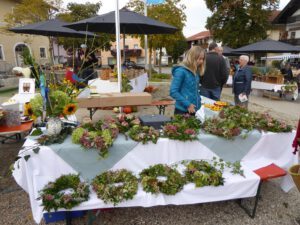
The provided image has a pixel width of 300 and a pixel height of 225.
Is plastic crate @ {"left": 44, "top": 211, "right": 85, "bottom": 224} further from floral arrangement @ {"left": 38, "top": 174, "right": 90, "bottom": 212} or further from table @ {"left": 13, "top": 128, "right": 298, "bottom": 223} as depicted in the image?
floral arrangement @ {"left": 38, "top": 174, "right": 90, "bottom": 212}

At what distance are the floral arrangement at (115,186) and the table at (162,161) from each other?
55 millimetres

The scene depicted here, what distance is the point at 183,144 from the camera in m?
2.34

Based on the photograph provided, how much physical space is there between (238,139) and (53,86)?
189 cm

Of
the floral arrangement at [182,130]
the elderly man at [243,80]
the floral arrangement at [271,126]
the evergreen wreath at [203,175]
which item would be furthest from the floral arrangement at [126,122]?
the elderly man at [243,80]

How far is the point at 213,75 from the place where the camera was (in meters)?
4.20

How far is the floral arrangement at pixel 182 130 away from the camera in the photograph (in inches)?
89.7

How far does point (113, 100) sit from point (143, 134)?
2565 millimetres

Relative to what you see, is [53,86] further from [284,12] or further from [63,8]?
[284,12]

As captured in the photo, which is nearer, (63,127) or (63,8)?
(63,127)

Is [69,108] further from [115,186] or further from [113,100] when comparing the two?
[113,100]

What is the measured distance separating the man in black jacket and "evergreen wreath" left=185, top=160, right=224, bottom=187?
7.37 ft

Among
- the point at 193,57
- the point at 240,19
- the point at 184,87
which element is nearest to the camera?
the point at 193,57

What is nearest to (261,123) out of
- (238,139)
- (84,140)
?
(238,139)

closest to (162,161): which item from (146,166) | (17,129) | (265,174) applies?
(146,166)
